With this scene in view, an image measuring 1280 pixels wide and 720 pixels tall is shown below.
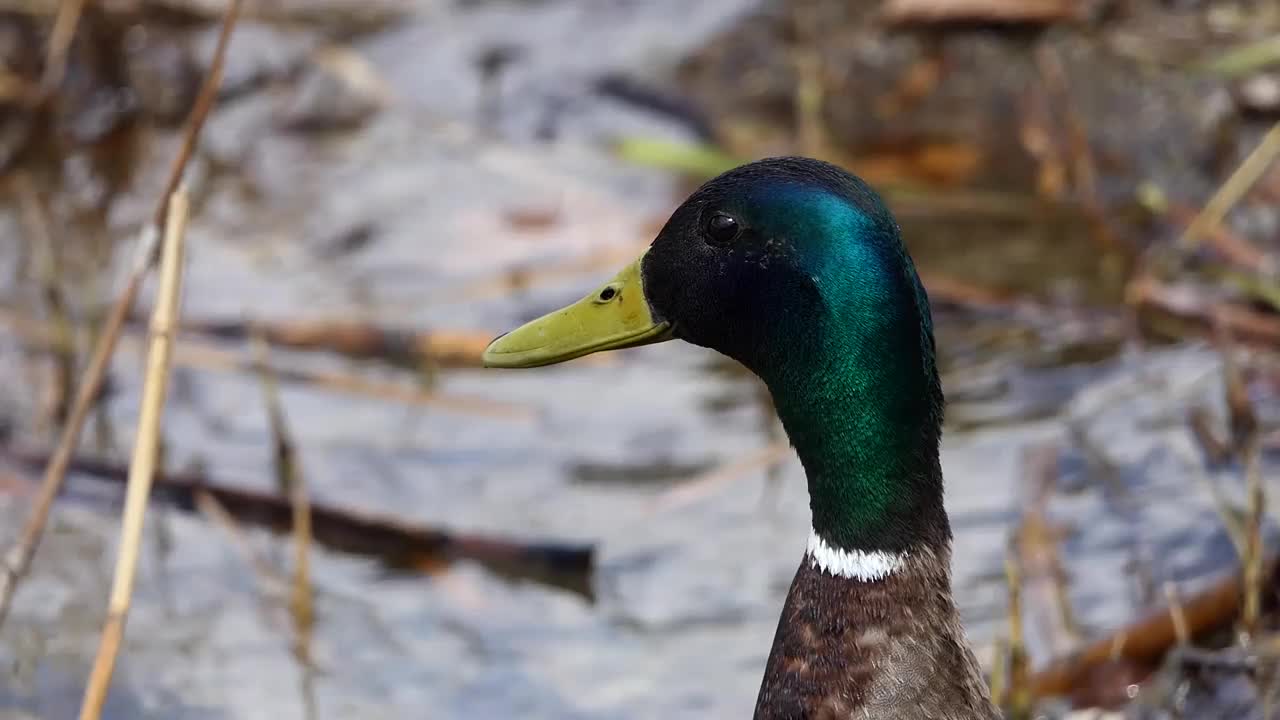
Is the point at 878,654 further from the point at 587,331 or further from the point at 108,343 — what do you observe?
the point at 108,343

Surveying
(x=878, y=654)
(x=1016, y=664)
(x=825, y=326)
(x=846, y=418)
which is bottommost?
(x=1016, y=664)

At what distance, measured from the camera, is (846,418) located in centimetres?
237

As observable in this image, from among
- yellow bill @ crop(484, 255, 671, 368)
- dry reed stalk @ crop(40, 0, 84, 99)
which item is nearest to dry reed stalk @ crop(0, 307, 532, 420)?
dry reed stalk @ crop(40, 0, 84, 99)

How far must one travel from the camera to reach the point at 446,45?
7.15 m

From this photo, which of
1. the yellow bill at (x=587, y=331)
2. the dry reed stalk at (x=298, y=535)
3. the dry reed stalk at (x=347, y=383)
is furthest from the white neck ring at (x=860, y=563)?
the dry reed stalk at (x=347, y=383)

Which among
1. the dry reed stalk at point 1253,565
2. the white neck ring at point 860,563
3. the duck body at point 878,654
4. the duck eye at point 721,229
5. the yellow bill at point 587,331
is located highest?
the duck eye at point 721,229

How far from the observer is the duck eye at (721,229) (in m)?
2.44

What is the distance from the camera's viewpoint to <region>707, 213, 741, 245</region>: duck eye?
7.99ft

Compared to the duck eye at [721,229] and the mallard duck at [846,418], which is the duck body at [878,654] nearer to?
the mallard duck at [846,418]

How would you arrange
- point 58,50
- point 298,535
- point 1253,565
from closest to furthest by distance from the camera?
point 1253,565
point 298,535
point 58,50

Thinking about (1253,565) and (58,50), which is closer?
(1253,565)

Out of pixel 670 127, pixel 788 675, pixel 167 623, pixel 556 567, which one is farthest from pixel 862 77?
pixel 788 675

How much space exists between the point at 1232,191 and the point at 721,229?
10.8 feet

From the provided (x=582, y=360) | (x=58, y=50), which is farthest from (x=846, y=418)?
(x=58, y=50)
